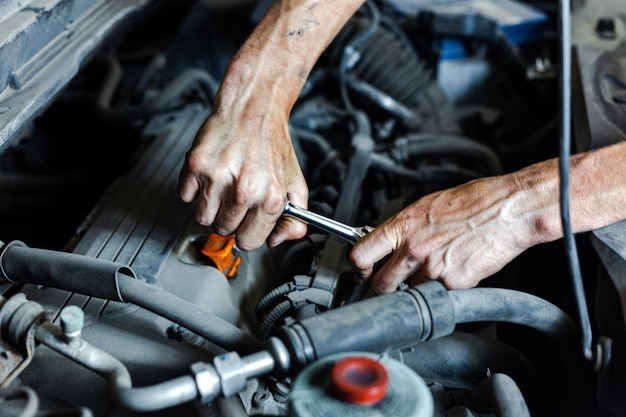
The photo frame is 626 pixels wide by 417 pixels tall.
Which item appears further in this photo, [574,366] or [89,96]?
[89,96]

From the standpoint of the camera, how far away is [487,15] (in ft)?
5.72

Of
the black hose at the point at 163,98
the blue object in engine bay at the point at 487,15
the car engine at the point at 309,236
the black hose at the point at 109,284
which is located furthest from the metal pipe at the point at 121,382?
the blue object in engine bay at the point at 487,15

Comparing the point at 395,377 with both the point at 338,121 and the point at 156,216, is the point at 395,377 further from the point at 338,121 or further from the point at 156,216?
the point at 338,121

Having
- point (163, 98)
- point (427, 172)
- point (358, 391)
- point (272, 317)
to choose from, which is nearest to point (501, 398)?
point (358, 391)

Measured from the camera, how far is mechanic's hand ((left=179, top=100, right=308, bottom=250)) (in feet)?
3.24

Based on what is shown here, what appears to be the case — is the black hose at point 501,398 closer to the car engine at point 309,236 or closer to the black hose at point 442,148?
the car engine at point 309,236

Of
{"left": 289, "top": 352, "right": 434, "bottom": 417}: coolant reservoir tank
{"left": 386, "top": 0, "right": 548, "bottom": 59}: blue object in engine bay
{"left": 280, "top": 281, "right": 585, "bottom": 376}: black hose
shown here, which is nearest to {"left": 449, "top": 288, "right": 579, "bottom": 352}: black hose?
{"left": 280, "top": 281, "right": 585, "bottom": 376}: black hose

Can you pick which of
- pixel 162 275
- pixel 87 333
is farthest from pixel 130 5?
pixel 87 333

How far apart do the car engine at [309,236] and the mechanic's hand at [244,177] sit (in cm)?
7

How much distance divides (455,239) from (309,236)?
286 millimetres

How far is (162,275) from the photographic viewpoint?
40.3 inches

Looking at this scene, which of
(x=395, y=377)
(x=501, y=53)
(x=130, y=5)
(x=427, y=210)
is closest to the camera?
(x=395, y=377)

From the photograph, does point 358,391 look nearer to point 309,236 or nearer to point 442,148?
point 309,236

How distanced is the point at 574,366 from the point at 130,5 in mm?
1103
